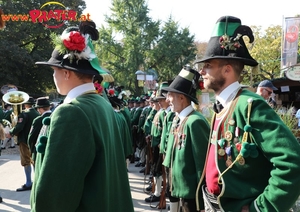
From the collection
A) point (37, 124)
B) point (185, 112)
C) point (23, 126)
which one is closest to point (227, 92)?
point (185, 112)

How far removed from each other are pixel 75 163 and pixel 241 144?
1.08 m

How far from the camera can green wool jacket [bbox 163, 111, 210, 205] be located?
349cm

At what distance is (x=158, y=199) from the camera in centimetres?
681

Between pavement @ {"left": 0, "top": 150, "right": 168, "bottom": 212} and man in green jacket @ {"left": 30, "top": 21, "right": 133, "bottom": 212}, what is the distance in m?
4.32

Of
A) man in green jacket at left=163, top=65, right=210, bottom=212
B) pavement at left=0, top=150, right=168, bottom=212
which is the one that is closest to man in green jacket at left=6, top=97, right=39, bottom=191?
pavement at left=0, top=150, right=168, bottom=212

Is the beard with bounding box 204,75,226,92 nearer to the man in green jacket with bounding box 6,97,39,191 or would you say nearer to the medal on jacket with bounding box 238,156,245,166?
the medal on jacket with bounding box 238,156,245,166

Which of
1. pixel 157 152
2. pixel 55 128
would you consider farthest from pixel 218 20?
pixel 157 152

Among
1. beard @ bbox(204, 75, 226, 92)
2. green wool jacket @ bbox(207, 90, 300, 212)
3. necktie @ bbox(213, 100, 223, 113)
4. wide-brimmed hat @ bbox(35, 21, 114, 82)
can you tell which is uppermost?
wide-brimmed hat @ bbox(35, 21, 114, 82)

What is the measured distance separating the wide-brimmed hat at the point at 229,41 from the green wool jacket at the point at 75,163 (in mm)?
967

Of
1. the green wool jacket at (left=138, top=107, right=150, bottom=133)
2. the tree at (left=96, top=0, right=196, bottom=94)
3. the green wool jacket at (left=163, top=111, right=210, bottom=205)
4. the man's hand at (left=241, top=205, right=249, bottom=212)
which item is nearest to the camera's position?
the man's hand at (left=241, top=205, right=249, bottom=212)

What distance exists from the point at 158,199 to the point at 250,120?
16.8 ft

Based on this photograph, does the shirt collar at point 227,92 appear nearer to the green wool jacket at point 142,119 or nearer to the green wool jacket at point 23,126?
the green wool jacket at point 23,126

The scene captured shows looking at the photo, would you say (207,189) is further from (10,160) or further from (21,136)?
(10,160)

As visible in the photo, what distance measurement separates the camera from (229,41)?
7.72ft
